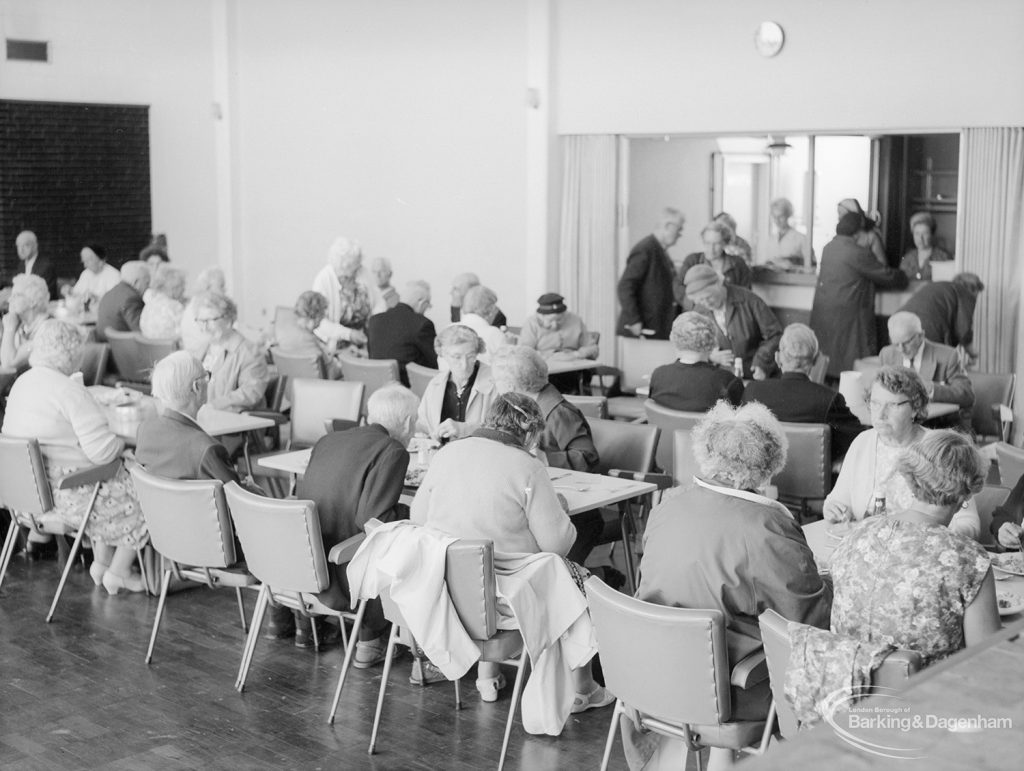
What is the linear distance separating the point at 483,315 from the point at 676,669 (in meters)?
5.24

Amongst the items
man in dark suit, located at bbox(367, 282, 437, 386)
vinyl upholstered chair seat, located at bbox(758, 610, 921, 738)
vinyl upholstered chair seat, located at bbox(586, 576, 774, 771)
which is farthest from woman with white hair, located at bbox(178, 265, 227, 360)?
vinyl upholstered chair seat, located at bbox(758, 610, 921, 738)

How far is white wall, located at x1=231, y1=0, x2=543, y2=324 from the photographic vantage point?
479 inches

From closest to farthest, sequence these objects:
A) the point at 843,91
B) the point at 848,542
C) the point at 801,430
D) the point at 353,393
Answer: the point at 848,542 → the point at 801,430 → the point at 353,393 → the point at 843,91

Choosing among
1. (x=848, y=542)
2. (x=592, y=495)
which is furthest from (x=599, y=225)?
(x=848, y=542)

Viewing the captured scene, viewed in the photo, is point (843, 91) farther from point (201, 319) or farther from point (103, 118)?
point (103, 118)

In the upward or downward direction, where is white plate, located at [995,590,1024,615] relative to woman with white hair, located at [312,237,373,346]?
downward

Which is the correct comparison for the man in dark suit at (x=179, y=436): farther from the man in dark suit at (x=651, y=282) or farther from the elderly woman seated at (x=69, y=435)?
the man in dark suit at (x=651, y=282)

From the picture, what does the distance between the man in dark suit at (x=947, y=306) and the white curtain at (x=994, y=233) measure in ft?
1.68

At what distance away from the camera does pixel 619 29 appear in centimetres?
1121

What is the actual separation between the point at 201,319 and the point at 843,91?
201 inches

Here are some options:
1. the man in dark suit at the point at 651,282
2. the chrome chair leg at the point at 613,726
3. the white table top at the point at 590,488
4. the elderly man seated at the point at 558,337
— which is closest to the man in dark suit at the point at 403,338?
the elderly man seated at the point at 558,337

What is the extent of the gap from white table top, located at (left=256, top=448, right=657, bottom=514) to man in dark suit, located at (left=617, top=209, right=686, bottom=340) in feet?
16.8

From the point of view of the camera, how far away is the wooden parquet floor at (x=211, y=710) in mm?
4793

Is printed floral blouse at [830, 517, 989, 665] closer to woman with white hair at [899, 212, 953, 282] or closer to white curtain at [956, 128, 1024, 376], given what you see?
white curtain at [956, 128, 1024, 376]
